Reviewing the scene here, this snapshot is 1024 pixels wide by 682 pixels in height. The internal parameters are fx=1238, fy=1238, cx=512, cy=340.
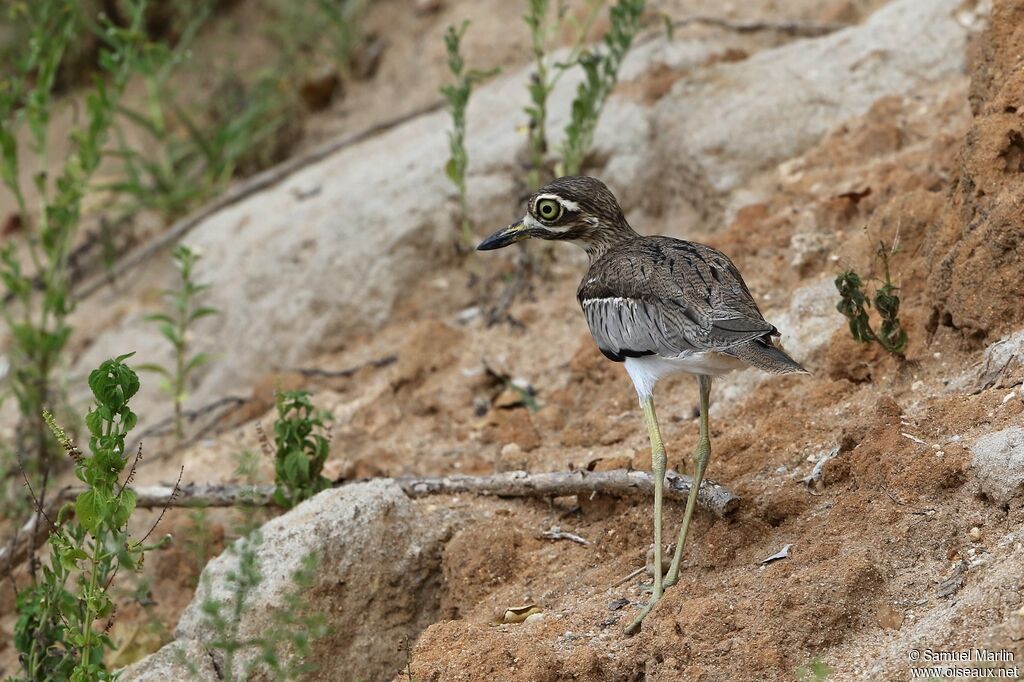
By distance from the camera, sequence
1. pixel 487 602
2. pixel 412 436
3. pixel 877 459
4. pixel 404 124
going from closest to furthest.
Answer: pixel 877 459 < pixel 487 602 < pixel 412 436 < pixel 404 124

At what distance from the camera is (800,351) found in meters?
4.72

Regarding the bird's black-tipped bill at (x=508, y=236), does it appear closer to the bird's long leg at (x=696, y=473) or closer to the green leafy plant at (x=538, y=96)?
the bird's long leg at (x=696, y=473)

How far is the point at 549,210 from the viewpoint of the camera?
4629mm

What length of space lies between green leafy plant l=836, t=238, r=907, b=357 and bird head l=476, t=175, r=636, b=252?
89cm

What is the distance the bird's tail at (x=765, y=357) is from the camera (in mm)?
3541

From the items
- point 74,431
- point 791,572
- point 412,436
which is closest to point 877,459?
point 791,572

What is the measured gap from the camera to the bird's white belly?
378 cm

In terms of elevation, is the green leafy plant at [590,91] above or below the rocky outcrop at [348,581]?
above

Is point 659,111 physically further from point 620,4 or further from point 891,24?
point 891,24

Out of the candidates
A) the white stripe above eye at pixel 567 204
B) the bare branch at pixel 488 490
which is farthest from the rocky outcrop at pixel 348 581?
the white stripe above eye at pixel 567 204

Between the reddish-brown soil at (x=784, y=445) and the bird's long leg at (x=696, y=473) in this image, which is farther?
the bird's long leg at (x=696, y=473)

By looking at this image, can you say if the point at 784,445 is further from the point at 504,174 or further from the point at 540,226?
the point at 504,174

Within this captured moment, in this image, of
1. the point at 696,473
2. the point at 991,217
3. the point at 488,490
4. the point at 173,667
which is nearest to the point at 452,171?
the point at 488,490

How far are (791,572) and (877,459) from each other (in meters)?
0.51
